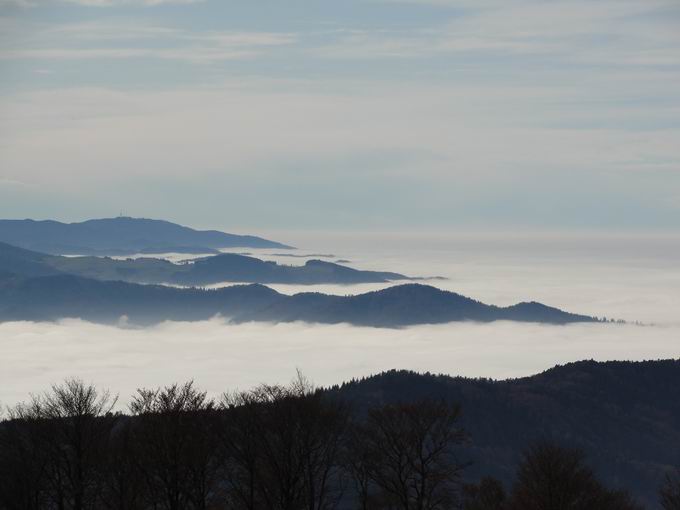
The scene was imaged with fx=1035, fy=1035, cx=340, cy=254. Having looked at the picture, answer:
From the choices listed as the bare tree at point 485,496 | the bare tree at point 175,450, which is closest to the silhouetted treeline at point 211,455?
the bare tree at point 175,450

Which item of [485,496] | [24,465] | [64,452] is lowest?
[485,496]

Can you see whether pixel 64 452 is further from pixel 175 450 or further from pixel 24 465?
pixel 175 450

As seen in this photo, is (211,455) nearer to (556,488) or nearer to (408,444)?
(408,444)

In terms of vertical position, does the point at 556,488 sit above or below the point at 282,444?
below

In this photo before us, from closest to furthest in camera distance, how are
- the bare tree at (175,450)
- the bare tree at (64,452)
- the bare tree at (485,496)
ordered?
1. the bare tree at (175,450)
2. the bare tree at (64,452)
3. the bare tree at (485,496)

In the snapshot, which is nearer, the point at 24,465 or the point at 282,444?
the point at 24,465

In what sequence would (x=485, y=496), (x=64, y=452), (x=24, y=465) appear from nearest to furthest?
1. (x=64, y=452)
2. (x=24, y=465)
3. (x=485, y=496)

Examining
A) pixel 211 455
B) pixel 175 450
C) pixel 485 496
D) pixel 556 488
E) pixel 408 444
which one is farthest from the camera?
pixel 485 496

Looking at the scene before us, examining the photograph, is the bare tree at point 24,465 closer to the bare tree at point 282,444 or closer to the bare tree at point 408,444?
the bare tree at point 282,444

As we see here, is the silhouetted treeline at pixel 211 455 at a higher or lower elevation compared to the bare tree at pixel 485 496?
higher

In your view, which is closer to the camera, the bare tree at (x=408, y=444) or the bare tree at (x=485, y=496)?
the bare tree at (x=408, y=444)

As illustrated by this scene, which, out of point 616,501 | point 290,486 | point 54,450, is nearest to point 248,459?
point 290,486

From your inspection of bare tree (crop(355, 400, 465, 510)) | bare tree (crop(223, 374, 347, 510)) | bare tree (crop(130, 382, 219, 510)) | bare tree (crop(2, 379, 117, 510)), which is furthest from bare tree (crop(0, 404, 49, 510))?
bare tree (crop(355, 400, 465, 510))

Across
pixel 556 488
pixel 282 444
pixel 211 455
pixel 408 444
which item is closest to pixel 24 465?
pixel 211 455
